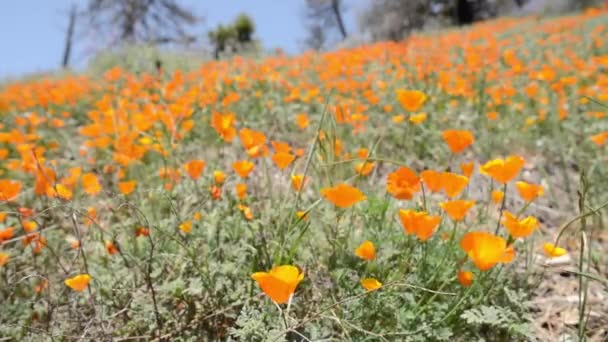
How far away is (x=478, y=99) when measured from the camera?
155 inches

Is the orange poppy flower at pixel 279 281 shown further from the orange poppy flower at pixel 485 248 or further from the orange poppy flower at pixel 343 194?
the orange poppy flower at pixel 485 248

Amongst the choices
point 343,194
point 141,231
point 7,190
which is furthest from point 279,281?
point 7,190

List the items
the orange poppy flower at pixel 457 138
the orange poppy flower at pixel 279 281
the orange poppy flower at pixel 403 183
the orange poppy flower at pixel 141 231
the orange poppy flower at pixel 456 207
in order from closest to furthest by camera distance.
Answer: the orange poppy flower at pixel 279 281 → the orange poppy flower at pixel 456 207 → the orange poppy flower at pixel 403 183 → the orange poppy flower at pixel 457 138 → the orange poppy flower at pixel 141 231

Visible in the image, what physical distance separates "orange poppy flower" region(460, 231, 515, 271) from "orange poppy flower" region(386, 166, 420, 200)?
25cm

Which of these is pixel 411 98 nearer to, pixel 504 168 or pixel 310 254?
pixel 504 168

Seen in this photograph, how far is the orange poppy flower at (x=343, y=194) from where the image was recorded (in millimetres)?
1150

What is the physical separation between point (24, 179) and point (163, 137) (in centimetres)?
90

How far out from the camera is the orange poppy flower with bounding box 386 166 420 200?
1.29m

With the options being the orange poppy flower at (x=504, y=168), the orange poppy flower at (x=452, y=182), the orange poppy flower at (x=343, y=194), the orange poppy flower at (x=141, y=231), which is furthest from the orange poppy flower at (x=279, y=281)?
the orange poppy flower at (x=141, y=231)

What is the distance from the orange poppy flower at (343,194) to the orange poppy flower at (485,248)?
269 millimetres

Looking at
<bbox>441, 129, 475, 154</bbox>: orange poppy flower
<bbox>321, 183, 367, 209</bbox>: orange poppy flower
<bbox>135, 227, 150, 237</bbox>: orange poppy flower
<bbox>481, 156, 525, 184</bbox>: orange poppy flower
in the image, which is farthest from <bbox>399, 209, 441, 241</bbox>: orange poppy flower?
<bbox>135, 227, 150, 237</bbox>: orange poppy flower

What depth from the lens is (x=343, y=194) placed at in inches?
46.1

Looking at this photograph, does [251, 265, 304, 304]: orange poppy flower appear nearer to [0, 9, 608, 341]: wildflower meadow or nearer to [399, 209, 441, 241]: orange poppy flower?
[0, 9, 608, 341]: wildflower meadow

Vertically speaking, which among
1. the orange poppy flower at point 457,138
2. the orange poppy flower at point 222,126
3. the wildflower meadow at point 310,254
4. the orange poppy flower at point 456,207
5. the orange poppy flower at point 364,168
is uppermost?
the orange poppy flower at point 222,126
